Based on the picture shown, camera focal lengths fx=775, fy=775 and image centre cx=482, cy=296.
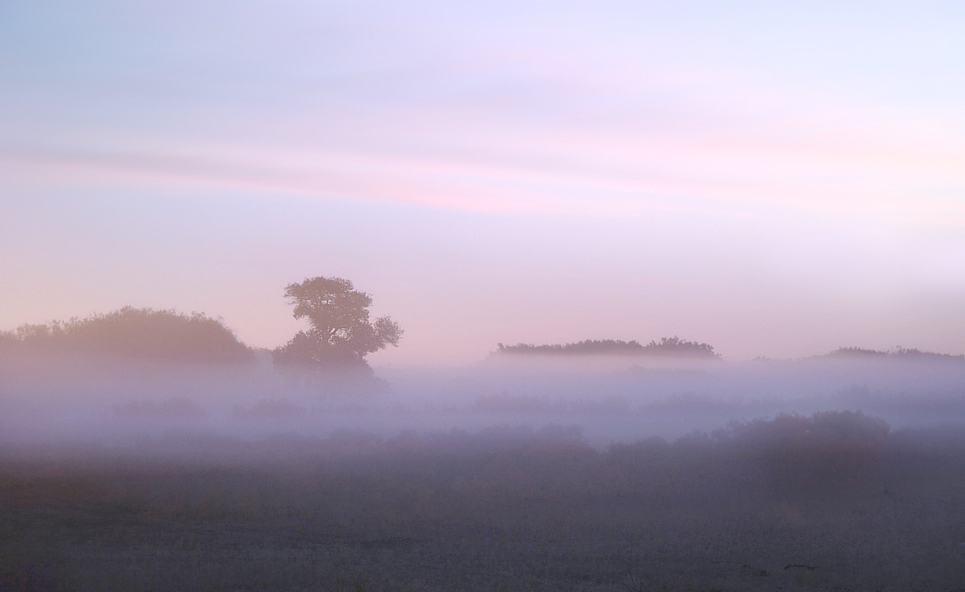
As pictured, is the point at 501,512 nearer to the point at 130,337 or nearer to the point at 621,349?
→ the point at 130,337

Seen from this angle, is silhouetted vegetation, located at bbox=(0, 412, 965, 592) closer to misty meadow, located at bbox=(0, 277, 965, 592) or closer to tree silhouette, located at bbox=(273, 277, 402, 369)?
misty meadow, located at bbox=(0, 277, 965, 592)

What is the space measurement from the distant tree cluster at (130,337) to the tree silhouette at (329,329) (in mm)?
6940

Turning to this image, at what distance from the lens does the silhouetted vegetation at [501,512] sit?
1394cm

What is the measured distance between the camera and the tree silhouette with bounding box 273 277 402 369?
43656 millimetres

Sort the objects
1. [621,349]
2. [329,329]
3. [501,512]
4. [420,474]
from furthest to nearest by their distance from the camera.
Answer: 1. [621,349]
2. [329,329]
3. [420,474]
4. [501,512]

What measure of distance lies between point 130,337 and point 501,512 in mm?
33703

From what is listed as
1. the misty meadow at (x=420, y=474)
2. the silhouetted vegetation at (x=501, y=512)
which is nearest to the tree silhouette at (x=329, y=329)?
the misty meadow at (x=420, y=474)

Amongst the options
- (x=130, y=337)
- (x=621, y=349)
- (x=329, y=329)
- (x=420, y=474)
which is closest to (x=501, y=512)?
(x=420, y=474)

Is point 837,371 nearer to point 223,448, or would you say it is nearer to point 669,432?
point 669,432

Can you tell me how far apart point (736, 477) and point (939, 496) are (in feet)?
18.8

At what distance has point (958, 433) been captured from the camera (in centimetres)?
3152

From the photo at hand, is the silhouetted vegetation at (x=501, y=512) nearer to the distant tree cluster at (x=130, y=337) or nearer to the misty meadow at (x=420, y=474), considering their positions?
the misty meadow at (x=420, y=474)

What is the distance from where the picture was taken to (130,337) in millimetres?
46562

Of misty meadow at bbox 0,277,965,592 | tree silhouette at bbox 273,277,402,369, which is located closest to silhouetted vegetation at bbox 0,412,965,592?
misty meadow at bbox 0,277,965,592
